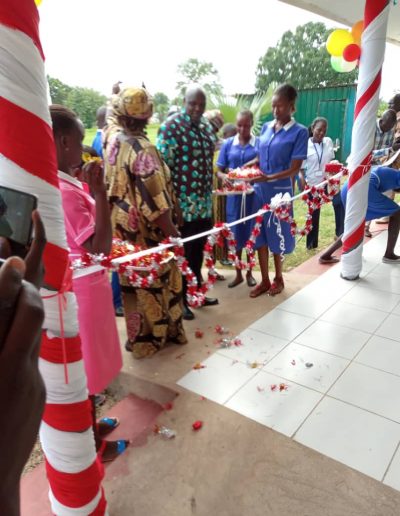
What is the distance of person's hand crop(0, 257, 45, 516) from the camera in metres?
0.45

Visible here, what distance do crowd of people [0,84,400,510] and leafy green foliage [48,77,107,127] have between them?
237 millimetres

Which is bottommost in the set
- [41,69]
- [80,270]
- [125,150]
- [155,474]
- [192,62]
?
[155,474]

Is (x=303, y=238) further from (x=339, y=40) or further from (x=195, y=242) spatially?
(x=195, y=242)

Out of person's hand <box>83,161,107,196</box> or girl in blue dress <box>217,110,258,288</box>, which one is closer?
person's hand <box>83,161,107,196</box>

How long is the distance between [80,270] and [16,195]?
1.10 meters

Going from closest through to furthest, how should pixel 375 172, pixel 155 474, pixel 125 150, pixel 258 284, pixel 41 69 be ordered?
pixel 41 69 → pixel 155 474 → pixel 125 150 → pixel 258 284 → pixel 375 172

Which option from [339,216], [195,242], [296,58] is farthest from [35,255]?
[296,58]

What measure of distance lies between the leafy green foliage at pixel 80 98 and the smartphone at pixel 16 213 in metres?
2.98

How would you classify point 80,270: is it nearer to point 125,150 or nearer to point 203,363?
point 125,150

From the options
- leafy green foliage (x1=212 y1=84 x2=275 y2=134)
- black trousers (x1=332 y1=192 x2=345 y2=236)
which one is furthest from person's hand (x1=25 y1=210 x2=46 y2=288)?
leafy green foliage (x1=212 y1=84 x2=275 y2=134)

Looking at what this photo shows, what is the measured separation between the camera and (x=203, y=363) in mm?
2703

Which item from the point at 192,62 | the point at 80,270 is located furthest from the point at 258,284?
the point at 192,62

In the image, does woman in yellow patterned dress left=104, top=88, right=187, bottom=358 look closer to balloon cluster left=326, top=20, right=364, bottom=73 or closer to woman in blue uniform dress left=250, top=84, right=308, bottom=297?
woman in blue uniform dress left=250, top=84, right=308, bottom=297

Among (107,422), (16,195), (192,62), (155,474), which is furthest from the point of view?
(192,62)
